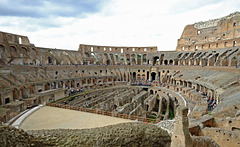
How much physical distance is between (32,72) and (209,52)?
34776mm

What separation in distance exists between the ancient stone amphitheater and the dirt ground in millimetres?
1021

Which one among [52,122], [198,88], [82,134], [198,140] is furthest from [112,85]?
[82,134]

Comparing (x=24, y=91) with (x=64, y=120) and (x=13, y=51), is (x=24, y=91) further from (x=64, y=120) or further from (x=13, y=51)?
(x=64, y=120)

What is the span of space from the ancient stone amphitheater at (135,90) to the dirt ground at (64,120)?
102 cm

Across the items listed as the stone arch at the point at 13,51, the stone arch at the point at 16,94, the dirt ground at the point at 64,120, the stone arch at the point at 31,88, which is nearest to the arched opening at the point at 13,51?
the stone arch at the point at 13,51

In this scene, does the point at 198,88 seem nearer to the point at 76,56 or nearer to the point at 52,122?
the point at 52,122

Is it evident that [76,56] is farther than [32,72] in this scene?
Yes

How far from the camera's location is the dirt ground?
413 inches

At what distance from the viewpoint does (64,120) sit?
11.7 meters

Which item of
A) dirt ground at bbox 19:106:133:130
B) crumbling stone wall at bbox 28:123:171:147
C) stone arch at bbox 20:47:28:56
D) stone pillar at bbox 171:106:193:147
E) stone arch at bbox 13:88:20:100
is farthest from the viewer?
stone arch at bbox 20:47:28:56

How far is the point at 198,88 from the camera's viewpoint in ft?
74.4

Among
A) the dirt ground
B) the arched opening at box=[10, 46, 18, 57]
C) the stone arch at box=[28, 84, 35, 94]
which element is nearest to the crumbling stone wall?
the dirt ground

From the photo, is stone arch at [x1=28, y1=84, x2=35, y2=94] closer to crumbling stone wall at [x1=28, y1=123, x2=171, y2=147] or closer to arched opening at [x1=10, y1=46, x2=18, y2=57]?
arched opening at [x1=10, y1=46, x2=18, y2=57]

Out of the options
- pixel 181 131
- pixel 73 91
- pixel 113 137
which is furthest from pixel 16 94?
pixel 181 131
